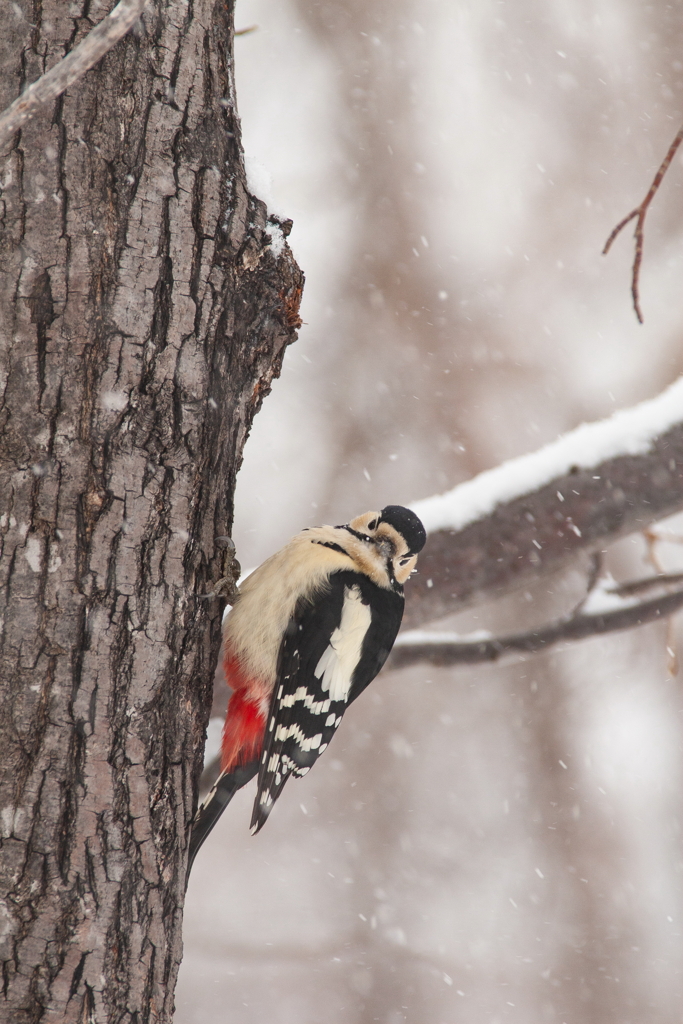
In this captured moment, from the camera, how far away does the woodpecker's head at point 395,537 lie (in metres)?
2.33

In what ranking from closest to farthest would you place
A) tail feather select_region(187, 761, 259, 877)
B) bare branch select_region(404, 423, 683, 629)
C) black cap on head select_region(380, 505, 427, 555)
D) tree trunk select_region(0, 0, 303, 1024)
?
1. tree trunk select_region(0, 0, 303, 1024)
2. tail feather select_region(187, 761, 259, 877)
3. black cap on head select_region(380, 505, 427, 555)
4. bare branch select_region(404, 423, 683, 629)

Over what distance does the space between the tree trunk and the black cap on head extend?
0.92 metres

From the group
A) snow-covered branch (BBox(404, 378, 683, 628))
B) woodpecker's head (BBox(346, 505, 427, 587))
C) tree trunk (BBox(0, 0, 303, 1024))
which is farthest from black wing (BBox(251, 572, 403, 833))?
tree trunk (BBox(0, 0, 303, 1024))

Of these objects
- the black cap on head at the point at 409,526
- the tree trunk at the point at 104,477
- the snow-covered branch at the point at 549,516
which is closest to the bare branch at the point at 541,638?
the snow-covered branch at the point at 549,516

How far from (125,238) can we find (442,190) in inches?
213

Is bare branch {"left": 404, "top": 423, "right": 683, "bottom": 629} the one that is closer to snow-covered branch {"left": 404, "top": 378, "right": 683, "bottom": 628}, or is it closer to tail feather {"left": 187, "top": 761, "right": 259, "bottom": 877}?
snow-covered branch {"left": 404, "top": 378, "right": 683, "bottom": 628}

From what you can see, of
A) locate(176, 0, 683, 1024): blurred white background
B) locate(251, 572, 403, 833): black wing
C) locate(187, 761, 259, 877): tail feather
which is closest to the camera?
locate(187, 761, 259, 877): tail feather

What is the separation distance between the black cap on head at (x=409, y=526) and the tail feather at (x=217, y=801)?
80cm

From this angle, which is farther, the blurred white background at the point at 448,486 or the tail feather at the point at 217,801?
the blurred white background at the point at 448,486

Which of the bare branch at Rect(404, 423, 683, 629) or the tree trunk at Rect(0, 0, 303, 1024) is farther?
the bare branch at Rect(404, 423, 683, 629)

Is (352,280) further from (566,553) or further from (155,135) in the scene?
(155,135)

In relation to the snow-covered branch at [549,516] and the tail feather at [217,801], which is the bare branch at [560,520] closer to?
the snow-covered branch at [549,516]

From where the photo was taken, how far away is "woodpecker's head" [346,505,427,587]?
91.6 inches

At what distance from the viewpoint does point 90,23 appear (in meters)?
1.39
